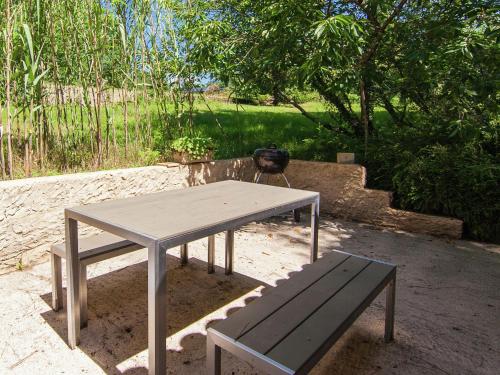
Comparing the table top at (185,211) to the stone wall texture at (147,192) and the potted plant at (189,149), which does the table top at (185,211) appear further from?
the potted plant at (189,149)

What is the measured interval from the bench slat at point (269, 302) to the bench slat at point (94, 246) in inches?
37.0

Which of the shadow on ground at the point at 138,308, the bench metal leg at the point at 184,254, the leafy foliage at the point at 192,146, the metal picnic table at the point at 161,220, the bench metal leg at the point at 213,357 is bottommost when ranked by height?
the shadow on ground at the point at 138,308

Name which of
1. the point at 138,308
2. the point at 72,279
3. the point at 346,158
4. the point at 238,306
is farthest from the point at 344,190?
the point at 72,279

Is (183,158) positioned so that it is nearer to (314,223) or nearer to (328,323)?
(314,223)

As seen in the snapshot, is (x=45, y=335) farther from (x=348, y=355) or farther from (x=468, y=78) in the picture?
(x=468, y=78)

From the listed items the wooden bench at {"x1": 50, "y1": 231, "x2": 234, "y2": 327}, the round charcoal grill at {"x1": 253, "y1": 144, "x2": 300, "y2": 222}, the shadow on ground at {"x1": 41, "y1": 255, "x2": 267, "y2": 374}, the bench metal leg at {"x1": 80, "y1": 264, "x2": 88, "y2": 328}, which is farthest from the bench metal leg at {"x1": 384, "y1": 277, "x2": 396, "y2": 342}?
the round charcoal grill at {"x1": 253, "y1": 144, "x2": 300, "y2": 222}

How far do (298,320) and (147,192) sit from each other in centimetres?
236

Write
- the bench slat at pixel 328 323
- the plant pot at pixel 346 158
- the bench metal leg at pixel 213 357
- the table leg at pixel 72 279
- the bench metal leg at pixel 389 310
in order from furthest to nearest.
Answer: the plant pot at pixel 346 158, the bench metal leg at pixel 389 310, the table leg at pixel 72 279, the bench metal leg at pixel 213 357, the bench slat at pixel 328 323

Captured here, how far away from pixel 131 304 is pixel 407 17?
11.8 ft

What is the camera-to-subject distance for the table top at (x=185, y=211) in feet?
4.33

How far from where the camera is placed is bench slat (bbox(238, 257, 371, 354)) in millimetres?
1103

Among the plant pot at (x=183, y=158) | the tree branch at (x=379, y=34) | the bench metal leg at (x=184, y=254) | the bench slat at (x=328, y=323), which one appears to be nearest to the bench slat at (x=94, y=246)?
the bench metal leg at (x=184, y=254)

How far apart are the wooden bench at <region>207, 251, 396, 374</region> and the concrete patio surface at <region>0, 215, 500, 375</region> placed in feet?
1.16

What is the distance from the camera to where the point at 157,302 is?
1225 mm
